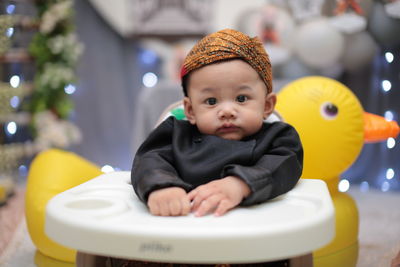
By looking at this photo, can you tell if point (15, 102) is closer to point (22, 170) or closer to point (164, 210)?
point (22, 170)

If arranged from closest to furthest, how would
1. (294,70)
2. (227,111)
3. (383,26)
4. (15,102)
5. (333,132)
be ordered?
1. (227,111)
2. (333,132)
3. (383,26)
4. (294,70)
5. (15,102)

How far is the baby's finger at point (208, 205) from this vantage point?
38.9 inches

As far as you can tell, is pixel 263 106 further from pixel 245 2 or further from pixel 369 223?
pixel 245 2

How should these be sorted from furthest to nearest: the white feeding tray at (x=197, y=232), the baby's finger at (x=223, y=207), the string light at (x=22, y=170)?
1. the string light at (x=22, y=170)
2. the baby's finger at (x=223, y=207)
3. the white feeding tray at (x=197, y=232)

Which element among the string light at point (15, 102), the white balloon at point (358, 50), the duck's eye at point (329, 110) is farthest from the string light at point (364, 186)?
the string light at point (15, 102)

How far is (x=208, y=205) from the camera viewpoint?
1000 millimetres

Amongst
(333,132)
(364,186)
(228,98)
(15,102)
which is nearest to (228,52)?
(228,98)

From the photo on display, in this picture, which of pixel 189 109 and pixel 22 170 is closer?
pixel 189 109

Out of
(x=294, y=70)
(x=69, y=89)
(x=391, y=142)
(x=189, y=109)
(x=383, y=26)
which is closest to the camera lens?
(x=189, y=109)

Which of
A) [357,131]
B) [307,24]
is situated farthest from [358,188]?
[357,131]

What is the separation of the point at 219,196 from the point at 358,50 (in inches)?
80.5

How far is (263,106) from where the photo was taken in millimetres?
1291

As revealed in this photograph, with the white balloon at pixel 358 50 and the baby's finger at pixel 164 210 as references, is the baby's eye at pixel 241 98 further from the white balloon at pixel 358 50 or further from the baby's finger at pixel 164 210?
the white balloon at pixel 358 50

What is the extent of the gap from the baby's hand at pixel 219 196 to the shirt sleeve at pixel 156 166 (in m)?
0.07
